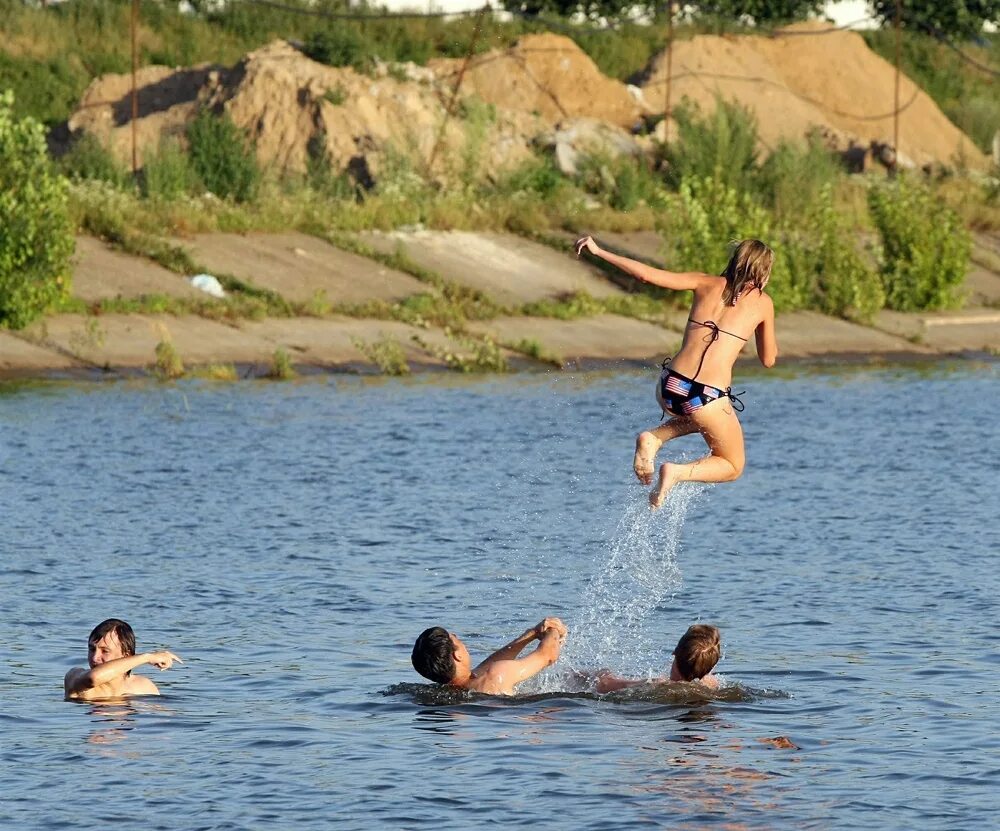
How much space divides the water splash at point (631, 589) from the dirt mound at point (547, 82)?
27740mm

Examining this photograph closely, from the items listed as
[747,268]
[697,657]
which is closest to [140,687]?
[697,657]

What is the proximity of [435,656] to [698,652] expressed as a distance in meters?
1.69

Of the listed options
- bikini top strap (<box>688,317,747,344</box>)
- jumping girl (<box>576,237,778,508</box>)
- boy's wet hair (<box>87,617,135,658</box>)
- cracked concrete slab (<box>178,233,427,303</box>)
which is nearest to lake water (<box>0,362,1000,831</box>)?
boy's wet hair (<box>87,617,135,658</box>)

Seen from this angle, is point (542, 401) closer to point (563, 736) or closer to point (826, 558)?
point (826, 558)

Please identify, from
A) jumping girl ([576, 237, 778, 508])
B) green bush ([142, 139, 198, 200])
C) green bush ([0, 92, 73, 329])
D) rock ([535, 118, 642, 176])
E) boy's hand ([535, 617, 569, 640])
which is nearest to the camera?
jumping girl ([576, 237, 778, 508])

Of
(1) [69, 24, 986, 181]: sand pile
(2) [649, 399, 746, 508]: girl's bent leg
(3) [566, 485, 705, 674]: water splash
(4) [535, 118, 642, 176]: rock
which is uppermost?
(1) [69, 24, 986, 181]: sand pile

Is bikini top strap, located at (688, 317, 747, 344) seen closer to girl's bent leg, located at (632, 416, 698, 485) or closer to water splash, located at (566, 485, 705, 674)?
girl's bent leg, located at (632, 416, 698, 485)

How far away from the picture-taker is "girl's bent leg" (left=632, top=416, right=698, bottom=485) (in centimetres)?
1292

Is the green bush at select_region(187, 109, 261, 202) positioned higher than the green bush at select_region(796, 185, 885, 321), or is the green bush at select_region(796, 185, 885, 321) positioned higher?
the green bush at select_region(187, 109, 261, 202)

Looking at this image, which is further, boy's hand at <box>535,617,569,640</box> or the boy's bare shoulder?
the boy's bare shoulder

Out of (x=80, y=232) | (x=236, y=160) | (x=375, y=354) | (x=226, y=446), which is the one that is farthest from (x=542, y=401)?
(x=236, y=160)

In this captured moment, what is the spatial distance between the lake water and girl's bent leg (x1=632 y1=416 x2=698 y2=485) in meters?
1.62

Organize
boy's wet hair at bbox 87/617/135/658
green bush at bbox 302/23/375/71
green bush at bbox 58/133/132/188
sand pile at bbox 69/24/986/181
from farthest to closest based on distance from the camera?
green bush at bbox 302/23/375/71, sand pile at bbox 69/24/986/181, green bush at bbox 58/133/132/188, boy's wet hair at bbox 87/617/135/658

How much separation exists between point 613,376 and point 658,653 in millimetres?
17827
